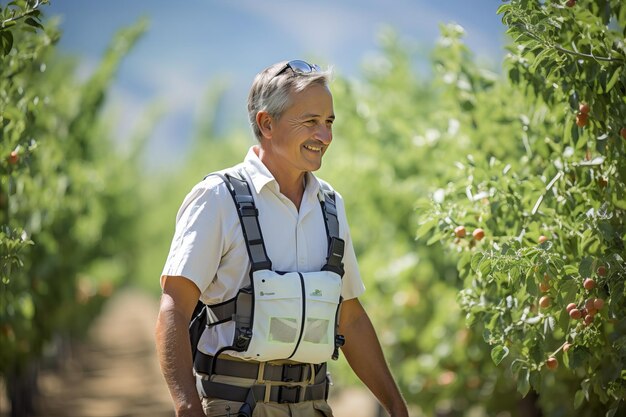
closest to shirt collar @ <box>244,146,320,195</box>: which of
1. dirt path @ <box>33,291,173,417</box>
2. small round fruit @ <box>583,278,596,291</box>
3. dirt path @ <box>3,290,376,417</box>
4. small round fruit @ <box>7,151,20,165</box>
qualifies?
small round fruit @ <box>583,278,596,291</box>

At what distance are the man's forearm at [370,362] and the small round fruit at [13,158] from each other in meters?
1.68

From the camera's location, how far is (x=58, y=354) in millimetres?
17031

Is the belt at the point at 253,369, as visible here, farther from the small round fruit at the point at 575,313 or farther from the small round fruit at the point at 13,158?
the small round fruit at the point at 13,158

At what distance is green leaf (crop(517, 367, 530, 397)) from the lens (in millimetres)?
3392

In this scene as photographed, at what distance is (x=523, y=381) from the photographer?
345cm

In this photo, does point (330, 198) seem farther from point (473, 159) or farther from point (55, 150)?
point (55, 150)

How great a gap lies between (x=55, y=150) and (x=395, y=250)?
129 inches

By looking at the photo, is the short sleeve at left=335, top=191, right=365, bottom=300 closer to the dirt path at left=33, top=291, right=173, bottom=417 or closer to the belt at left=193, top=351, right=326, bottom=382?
the belt at left=193, top=351, right=326, bottom=382

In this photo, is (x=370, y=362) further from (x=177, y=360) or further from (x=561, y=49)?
(x=561, y=49)

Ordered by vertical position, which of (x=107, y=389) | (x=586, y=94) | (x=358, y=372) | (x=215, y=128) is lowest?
(x=107, y=389)

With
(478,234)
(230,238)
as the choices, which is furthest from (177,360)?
(478,234)

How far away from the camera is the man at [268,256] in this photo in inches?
109

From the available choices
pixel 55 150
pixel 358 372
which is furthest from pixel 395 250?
pixel 358 372

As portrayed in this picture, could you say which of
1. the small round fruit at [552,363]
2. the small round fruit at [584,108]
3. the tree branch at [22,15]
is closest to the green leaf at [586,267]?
the small round fruit at [552,363]
